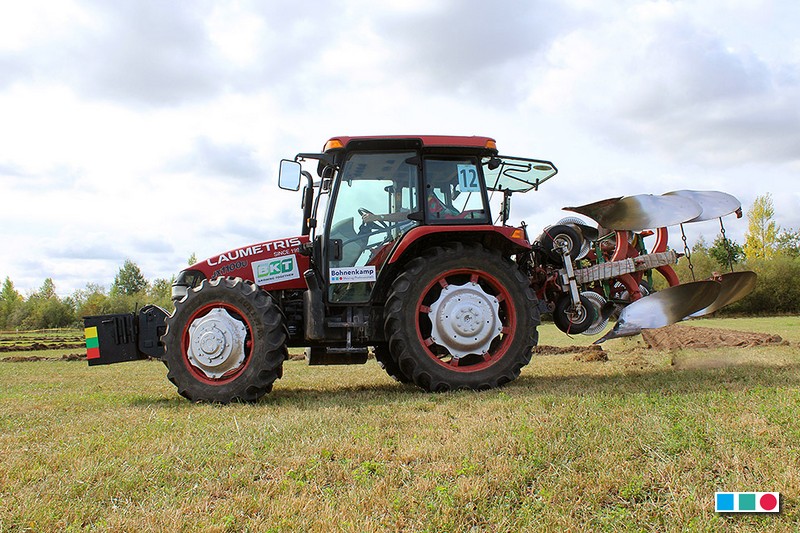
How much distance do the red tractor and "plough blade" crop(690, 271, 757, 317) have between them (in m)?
1.40

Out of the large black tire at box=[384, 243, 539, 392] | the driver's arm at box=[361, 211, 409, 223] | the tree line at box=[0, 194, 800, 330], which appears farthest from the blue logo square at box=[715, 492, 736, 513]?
the tree line at box=[0, 194, 800, 330]

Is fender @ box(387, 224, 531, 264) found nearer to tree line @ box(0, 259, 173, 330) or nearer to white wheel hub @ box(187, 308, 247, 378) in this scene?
white wheel hub @ box(187, 308, 247, 378)

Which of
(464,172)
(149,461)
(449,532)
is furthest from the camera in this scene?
(464,172)

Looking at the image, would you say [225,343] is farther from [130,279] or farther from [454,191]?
[130,279]

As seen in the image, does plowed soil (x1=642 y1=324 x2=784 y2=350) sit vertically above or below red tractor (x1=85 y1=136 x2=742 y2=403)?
below

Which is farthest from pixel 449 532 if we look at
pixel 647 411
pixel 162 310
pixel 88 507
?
pixel 162 310

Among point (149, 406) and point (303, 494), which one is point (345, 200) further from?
point (303, 494)

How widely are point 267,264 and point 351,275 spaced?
100cm

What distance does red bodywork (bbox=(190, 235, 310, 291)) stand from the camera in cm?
679

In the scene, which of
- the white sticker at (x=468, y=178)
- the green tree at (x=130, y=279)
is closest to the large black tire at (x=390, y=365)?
the white sticker at (x=468, y=178)

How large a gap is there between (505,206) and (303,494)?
15.3ft

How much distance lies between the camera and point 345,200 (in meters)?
6.52

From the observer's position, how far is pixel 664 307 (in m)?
7.17

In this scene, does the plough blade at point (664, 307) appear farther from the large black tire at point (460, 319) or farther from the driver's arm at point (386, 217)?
the driver's arm at point (386, 217)
